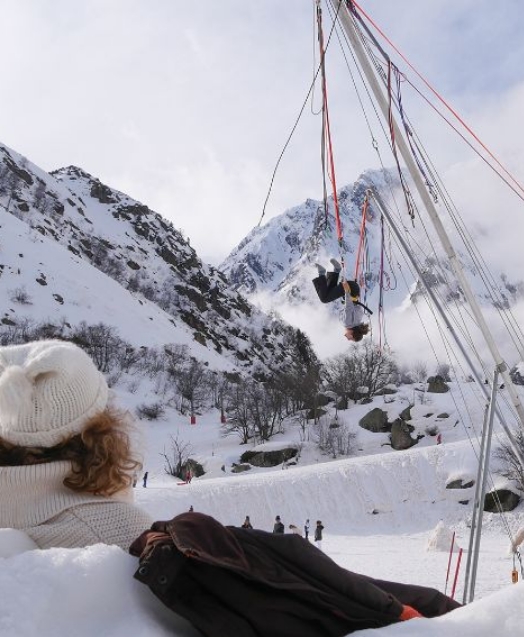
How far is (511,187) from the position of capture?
267 inches

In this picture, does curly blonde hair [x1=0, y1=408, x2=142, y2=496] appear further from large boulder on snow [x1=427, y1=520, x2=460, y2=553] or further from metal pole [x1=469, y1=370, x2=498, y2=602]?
large boulder on snow [x1=427, y1=520, x2=460, y2=553]

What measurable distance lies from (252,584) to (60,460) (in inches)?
32.4

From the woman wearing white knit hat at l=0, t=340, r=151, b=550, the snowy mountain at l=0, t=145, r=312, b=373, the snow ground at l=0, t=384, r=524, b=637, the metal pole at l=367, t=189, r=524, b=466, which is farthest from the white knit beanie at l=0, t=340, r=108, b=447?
the snowy mountain at l=0, t=145, r=312, b=373

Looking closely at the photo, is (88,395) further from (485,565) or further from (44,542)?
(485,565)

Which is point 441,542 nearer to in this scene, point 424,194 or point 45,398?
point 424,194

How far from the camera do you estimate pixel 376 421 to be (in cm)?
4834

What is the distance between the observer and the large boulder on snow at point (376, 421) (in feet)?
158

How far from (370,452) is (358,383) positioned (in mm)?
17152

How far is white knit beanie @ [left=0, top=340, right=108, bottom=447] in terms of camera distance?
195 centimetres

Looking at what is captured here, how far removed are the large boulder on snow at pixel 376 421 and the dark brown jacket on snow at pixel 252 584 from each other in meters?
47.9

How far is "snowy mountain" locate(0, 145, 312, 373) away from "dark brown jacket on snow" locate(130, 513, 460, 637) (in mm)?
65084

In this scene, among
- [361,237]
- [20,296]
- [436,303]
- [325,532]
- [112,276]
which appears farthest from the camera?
[112,276]

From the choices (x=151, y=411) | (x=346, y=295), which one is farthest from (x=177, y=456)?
(x=346, y=295)

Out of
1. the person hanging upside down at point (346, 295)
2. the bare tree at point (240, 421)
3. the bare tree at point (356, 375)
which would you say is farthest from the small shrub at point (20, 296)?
the person hanging upside down at point (346, 295)
